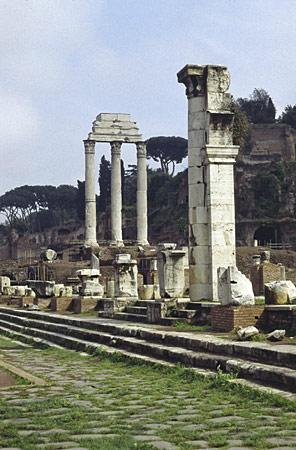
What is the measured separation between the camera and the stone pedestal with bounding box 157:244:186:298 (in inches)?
680

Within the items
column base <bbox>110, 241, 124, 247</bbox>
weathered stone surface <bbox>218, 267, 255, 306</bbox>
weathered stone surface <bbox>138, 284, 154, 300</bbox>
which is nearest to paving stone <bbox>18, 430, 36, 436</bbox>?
weathered stone surface <bbox>218, 267, 255, 306</bbox>

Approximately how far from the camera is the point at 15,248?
97.0 meters

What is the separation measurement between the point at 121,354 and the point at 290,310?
261 cm

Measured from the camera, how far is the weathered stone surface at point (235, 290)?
479 inches

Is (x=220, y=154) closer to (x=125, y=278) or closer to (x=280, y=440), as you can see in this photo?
(x=125, y=278)

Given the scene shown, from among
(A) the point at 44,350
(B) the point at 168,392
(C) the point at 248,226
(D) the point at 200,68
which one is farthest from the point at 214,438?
(C) the point at 248,226

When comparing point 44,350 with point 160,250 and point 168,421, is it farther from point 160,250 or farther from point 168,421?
point 168,421

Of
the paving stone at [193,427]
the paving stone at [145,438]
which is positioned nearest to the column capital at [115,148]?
the paving stone at [193,427]

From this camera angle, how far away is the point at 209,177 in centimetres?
1591

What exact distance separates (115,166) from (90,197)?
150 inches

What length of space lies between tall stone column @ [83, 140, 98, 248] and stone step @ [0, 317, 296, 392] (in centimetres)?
4476

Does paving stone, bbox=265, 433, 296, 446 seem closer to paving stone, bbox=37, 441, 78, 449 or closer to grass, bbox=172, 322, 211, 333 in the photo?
paving stone, bbox=37, 441, 78, 449

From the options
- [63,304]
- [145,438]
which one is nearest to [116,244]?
[63,304]

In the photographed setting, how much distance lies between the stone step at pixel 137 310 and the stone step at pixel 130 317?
222 millimetres
